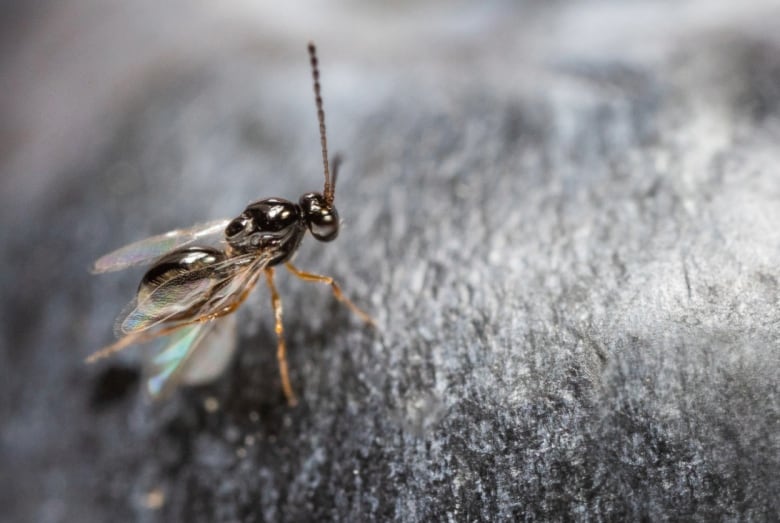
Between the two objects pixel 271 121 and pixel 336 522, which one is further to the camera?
pixel 271 121

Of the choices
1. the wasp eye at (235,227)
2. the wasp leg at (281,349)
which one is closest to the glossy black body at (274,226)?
the wasp eye at (235,227)

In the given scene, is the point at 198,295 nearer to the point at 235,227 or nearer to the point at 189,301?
the point at 189,301

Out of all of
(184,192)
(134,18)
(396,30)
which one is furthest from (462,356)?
(134,18)

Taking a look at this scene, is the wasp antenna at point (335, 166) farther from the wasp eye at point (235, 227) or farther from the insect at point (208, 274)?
the wasp eye at point (235, 227)

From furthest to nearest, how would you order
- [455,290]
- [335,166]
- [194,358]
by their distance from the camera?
[335,166], [194,358], [455,290]

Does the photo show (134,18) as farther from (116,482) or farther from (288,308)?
(116,482)

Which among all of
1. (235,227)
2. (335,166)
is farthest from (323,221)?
(235,227)
